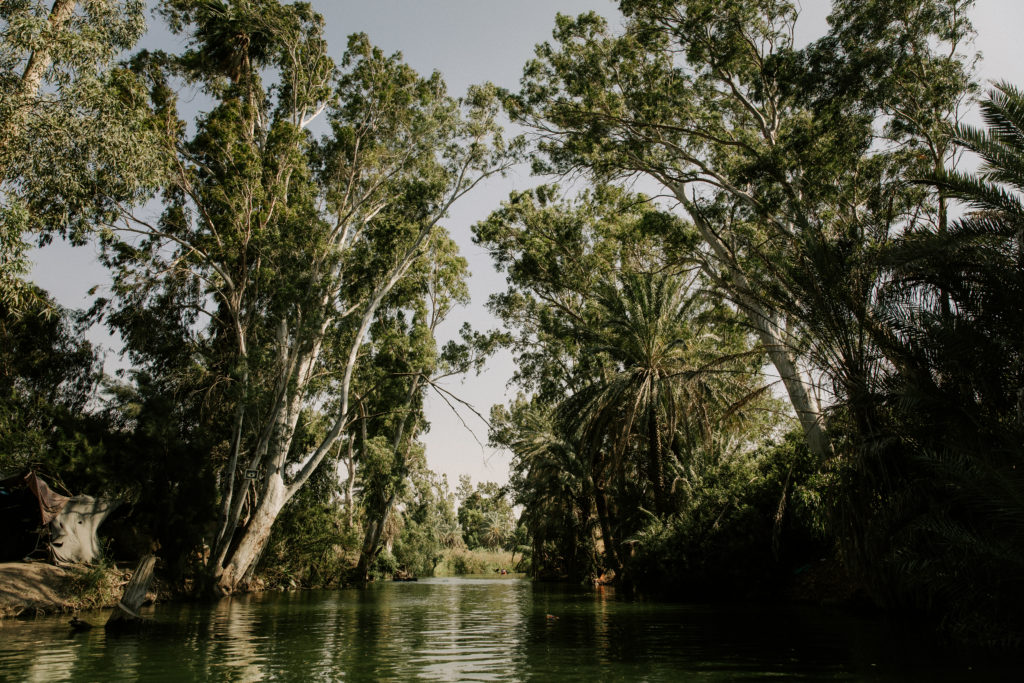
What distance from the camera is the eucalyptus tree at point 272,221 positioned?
20391mm

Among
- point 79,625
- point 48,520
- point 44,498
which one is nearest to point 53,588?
point 48,520

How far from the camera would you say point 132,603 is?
9703mm

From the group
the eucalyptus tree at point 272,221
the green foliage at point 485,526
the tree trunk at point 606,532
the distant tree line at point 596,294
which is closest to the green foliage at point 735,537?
the distant tree line at point 596,294

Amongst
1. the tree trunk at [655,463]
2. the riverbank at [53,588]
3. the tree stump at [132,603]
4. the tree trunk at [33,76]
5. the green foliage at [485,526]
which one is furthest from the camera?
the green foliage at [485,526]

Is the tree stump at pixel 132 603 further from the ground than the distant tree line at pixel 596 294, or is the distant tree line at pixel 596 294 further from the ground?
the distant tree line at pixel 596 294

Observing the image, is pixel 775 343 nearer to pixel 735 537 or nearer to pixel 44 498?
pixel 735 537

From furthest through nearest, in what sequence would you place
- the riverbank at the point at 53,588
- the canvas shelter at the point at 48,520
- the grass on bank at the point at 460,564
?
the grass on bank at the point at 460,564 < the canvas shelter at the point at 48,520 < the riverbank at the point at 53,588

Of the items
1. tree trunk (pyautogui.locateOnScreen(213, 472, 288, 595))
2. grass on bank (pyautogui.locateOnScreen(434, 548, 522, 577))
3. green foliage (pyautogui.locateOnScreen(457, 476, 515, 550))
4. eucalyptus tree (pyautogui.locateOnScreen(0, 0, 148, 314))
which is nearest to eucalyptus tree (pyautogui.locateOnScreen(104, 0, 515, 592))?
tree trunk (pyautogui.locateOnScreen(213, 472, 288, 595))

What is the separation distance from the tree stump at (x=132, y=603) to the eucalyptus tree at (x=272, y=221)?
931 cm

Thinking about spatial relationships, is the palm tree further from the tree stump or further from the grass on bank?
the grass on bank

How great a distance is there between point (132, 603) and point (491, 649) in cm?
615

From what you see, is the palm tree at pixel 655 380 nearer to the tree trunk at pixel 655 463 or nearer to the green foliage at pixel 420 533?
the tree trunk at pixel 655 463

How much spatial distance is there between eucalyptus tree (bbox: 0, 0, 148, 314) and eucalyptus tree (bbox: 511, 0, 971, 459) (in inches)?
Result: 401

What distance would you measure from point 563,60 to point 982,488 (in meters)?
15.1
